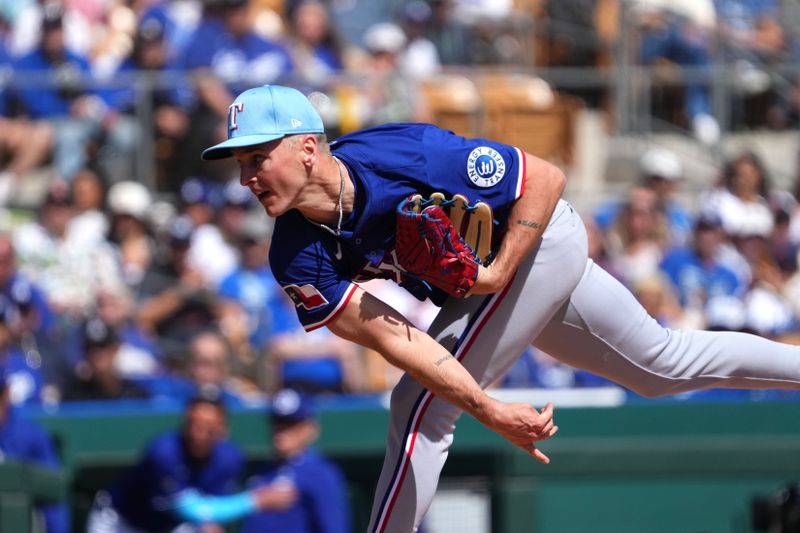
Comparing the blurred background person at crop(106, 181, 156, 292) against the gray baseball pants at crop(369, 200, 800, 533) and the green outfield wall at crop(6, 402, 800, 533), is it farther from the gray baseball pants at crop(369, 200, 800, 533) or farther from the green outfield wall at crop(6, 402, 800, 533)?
the gray baseball pants at crop(369, 200, 800, 533)

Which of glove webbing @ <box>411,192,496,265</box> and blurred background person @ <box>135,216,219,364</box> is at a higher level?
glove webbing @ <box>411,192,496,265</box>

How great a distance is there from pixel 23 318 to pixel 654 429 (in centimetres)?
376

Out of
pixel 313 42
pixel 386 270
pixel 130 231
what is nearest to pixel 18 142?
pixel 130 231

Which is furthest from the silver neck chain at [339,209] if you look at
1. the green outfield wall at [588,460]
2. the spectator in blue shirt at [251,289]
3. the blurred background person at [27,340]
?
the blurred background person at [27,340]

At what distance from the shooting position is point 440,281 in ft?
13.2

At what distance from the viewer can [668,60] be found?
10.8 m

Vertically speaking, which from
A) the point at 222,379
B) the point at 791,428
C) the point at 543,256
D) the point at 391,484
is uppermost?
the point at 543,256

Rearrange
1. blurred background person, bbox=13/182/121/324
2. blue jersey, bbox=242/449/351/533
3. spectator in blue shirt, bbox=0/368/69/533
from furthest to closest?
blurred background person, bbox=13/182/121/324, spectator in blue shirt, bbox=0/368/69/533, blue jersey, bbox=242/449/351/533

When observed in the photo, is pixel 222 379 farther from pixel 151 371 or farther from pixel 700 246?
pixel 700 246

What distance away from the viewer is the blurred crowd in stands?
781 cm

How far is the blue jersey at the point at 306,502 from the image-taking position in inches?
259

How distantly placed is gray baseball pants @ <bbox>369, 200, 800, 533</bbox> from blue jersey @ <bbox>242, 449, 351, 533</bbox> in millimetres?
2327

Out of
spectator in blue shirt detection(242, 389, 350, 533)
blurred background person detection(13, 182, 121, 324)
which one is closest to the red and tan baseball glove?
spectator in blue shirt detection(242, 389, 350, 533)

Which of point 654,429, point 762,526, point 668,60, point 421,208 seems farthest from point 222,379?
point 668,60
